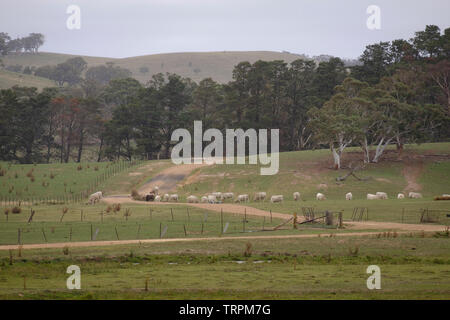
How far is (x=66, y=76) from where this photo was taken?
18812 centimetres

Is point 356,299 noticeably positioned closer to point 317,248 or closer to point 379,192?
point 317,248

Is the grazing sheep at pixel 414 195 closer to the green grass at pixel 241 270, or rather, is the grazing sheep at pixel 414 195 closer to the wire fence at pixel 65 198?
the green grass at pixel 241 270

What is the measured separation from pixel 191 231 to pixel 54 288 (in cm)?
1892

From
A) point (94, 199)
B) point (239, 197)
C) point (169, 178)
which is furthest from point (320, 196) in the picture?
point (169, 178)

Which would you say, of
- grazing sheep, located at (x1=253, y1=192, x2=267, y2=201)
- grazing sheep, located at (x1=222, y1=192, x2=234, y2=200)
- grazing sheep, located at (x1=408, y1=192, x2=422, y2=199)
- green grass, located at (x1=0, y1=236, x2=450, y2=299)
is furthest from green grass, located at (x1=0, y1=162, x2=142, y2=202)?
green grass, located at (x1=0, y1=236, x2=450, y2=299)

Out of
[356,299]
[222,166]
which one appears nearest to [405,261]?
[356,299]

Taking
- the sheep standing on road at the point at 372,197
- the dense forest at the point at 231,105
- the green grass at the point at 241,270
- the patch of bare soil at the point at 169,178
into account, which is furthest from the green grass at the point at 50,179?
the green grass at the point at 241,270

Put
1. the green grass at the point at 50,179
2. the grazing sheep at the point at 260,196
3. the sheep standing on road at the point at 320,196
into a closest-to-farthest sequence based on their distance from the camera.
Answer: the sheep standing on road at the point at 320,196 → the grazing sheep at the point at 260,196 → the green grass at the point at 50,179

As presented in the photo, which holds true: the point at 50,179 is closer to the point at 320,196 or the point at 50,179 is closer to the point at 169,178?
the point at 169,178

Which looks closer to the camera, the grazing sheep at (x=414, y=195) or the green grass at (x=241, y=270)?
the green grass at (x=241, y=270)

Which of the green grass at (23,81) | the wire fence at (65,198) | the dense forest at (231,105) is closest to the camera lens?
the wire fence at (65,198)

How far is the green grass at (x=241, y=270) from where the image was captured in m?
20.2

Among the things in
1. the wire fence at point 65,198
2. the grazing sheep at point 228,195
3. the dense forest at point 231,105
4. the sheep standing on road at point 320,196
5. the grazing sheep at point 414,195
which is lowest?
the wire fence at point 65,198

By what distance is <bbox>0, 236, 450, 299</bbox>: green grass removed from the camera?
2020cm
